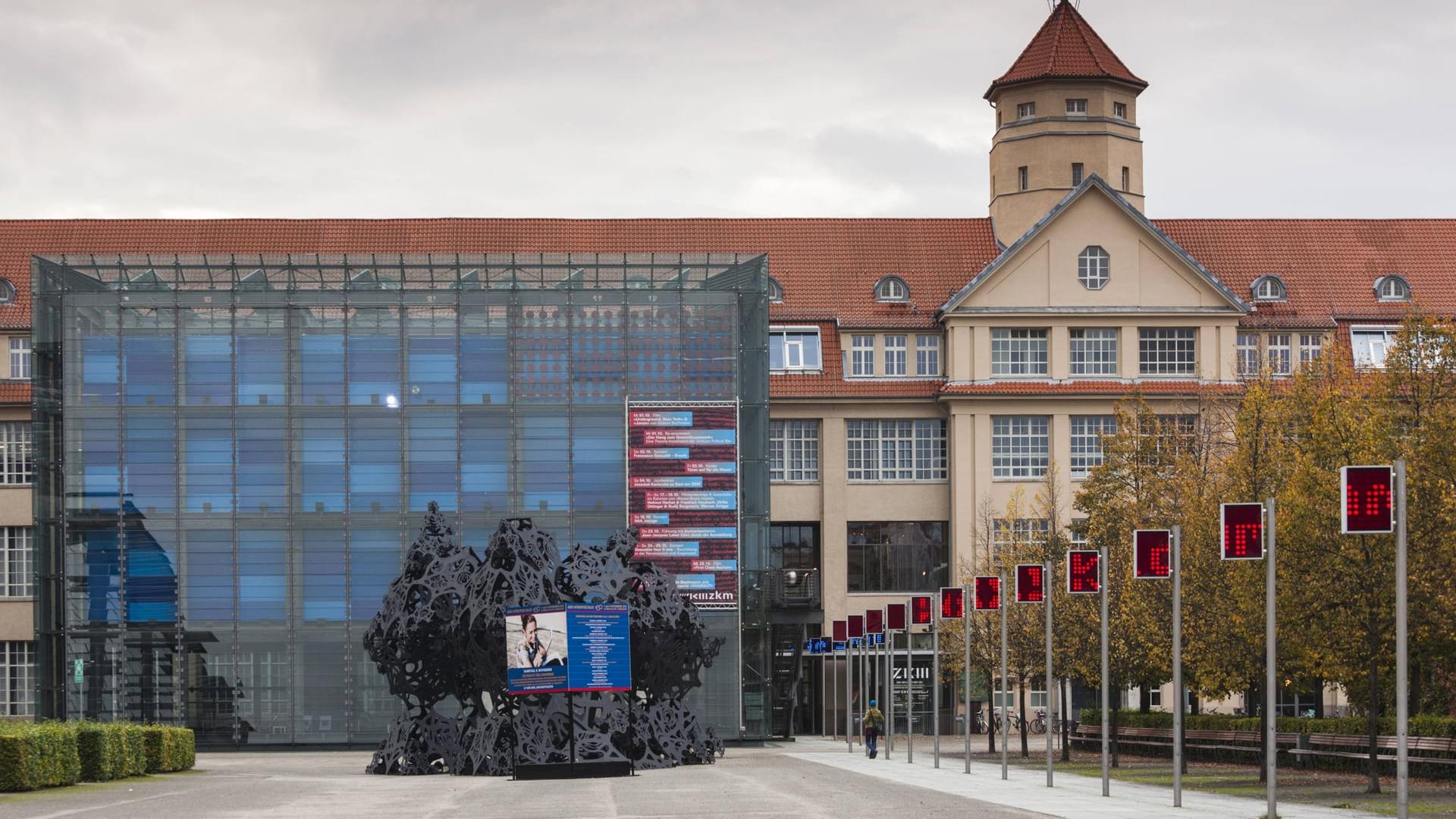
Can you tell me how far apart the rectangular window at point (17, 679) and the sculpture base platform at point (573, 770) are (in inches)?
1678

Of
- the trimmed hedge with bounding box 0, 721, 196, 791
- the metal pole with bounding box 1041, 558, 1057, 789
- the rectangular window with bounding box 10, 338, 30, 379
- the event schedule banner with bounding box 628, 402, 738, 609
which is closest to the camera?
the trimmed hedge with bounding box 0, 721, 196, 791

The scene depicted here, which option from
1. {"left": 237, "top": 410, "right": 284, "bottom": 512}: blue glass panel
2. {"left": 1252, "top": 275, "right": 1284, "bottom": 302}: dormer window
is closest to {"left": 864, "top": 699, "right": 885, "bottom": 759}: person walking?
{"left": 237, "top": 410, "right": 284, "bottom": 512}: blue glass panel

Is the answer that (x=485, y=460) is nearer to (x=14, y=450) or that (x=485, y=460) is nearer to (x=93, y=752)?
(x=14, y=450)

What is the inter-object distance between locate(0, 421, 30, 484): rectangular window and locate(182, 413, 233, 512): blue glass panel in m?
15.5

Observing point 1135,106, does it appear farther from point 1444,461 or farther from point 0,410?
point 1444,461

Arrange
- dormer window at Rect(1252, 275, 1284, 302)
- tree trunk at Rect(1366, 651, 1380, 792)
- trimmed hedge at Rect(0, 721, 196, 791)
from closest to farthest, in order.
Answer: trimmed hedge at Rect(0, 721, 196, 791) < tree trunk at Rect(1366, 651, 1380, 792) < dormer window at Rect(1252, 275, 1284, 302)

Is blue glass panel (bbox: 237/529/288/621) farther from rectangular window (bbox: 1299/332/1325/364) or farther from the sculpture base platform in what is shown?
rectangular window (bbox: 1299/332/1325/364)

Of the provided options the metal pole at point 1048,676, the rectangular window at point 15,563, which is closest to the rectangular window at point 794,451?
the rectangular window at point 15,563

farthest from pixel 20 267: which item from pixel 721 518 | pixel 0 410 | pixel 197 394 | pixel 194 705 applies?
pixel 721 518

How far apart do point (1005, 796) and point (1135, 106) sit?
201 feet

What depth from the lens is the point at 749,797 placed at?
36344 mm

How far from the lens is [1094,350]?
8825cm

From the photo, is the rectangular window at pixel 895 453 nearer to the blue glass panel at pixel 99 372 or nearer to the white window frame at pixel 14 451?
the blue glass panel at pixel 99 372

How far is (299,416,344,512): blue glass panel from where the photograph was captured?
244ft
